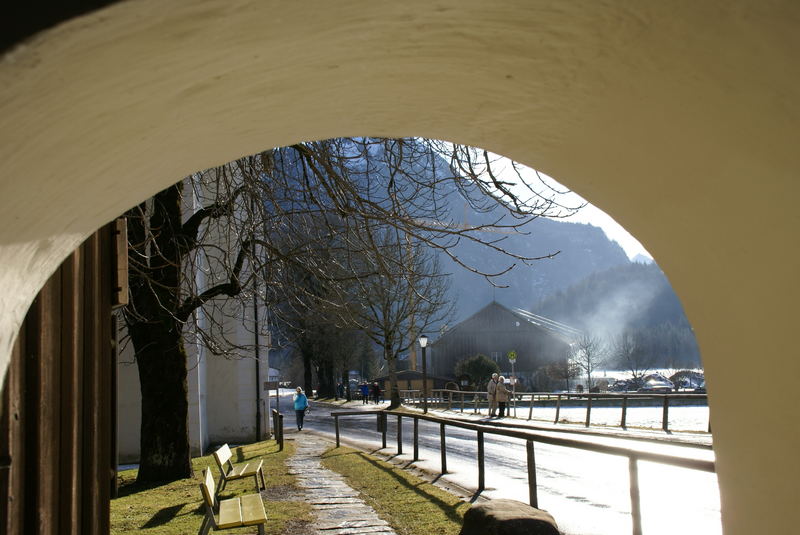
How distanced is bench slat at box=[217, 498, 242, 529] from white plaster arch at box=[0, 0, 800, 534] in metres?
4.68

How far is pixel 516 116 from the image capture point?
8.20ft

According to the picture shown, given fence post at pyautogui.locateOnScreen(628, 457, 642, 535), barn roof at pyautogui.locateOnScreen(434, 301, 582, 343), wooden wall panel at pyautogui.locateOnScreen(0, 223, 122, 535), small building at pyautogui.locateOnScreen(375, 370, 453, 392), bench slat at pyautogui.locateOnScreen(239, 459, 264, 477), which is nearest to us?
wooden wall panel at pyautogui.locateOnScreen(0, 223, 122, 535)

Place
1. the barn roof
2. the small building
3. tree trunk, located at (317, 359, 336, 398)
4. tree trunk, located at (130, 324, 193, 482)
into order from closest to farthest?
1. tree trunk, located at (130, 324, 193, 482)
2. tree trunk, located at (317, 359, 336, 398)
3. the small building
4. the barn roof

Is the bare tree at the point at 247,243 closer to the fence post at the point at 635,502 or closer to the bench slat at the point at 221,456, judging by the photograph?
the bench slat at the point at 221,456

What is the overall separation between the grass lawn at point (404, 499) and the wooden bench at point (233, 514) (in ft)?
4.60

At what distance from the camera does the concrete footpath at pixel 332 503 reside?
25.6ft

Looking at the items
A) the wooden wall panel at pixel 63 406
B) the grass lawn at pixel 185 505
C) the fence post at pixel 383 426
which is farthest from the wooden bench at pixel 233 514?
the fence post at pixel 383 426

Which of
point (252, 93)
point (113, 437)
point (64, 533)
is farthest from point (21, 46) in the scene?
point (113, 437)

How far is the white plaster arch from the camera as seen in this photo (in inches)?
61.4

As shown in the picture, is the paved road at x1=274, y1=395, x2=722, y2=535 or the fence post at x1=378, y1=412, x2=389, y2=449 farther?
the fence post at x1=378, y1=412, x2=389, y2=449

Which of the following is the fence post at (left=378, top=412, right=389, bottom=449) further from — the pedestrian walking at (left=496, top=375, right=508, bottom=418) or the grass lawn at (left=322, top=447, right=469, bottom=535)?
the pedestrian walking at (left=496, top=375, right=508, bottom=418)

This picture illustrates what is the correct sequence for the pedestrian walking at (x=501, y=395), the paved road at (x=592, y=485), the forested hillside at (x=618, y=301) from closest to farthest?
1. the paved road at (x=592, y=485)
2. the pedestrian walking at (x=501, y=395)
3. the forested hillside at (x=618, y=301)

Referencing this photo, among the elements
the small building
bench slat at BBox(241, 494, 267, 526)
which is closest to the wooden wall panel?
bench slat at BBox(241, 494, 267, 526)

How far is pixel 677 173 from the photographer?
7.77ft
